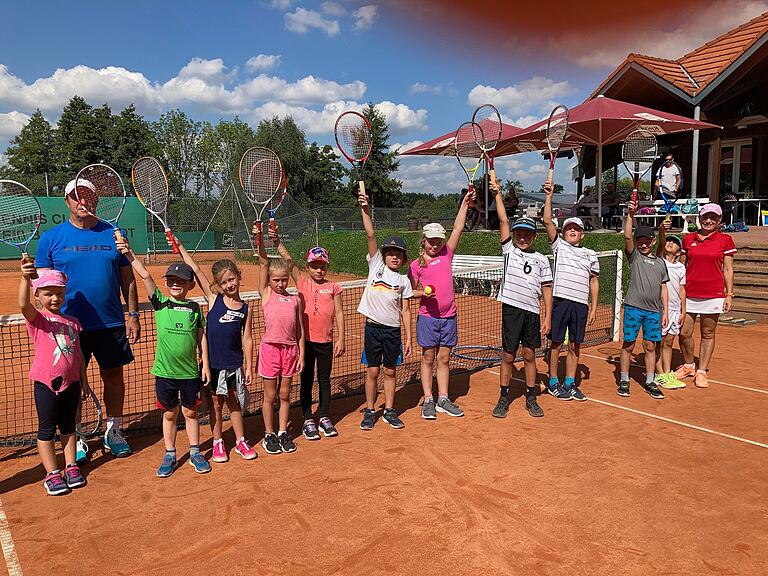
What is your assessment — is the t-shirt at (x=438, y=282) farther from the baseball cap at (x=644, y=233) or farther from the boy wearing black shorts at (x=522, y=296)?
the baseball cap at (x=644, y=233)

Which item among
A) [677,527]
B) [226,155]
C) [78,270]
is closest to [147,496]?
[78,270]

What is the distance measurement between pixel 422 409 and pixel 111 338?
2735 millimetres

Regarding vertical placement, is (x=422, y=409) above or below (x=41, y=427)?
below

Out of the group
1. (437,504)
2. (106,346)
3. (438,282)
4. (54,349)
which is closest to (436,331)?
(438,282)

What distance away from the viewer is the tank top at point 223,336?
4137 millimetres

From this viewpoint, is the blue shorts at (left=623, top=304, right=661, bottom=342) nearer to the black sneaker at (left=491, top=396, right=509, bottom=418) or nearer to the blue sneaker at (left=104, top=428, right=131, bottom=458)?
the black sneaker at (left=491, top=396, right=509, bottom=418)

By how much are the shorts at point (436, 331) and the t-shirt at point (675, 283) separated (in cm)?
266

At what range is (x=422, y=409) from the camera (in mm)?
5363

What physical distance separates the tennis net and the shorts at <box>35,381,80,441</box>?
1.01 m

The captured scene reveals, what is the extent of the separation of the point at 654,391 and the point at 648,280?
3.75 feet

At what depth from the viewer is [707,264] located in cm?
617

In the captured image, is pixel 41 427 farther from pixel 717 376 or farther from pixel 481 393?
pixel 717 376

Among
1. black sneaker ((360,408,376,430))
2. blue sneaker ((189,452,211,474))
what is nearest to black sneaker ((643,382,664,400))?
black sneaker ((360,408,376,430))

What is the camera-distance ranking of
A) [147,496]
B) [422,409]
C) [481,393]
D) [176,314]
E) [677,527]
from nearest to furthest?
[677,527], [147,496], [176,314], [422,409], [481,393]
